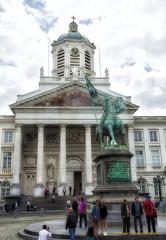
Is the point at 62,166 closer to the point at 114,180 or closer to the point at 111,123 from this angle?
the point at 111,123

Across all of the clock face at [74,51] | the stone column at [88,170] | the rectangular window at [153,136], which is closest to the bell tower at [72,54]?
the clock face at [74,51]

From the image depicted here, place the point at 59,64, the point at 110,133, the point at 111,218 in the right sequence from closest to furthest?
the point at 111,218 < the point at 110,133 < the point at 59,64

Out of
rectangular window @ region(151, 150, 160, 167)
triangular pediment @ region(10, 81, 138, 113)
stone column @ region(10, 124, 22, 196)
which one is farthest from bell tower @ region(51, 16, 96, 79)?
rectangular window @ region(151, 150, 160, 167)

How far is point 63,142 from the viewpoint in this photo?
134ft

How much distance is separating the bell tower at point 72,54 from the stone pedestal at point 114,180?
139 ft

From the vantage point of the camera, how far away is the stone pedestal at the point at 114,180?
13703 mm

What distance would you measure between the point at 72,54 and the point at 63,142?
81.5 feet

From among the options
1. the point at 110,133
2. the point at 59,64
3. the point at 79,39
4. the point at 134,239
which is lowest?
the point at 134,239

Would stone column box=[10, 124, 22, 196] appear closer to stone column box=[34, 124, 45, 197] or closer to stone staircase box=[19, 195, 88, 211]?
stone staircase box=[19, 195, 88, 211]

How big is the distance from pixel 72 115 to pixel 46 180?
11626 mm

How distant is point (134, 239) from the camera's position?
33.4ft

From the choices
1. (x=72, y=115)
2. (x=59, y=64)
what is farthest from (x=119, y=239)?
(x=59, y=64)

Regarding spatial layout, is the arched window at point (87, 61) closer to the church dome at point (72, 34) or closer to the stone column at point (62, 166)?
the church dome at point (72, 34)

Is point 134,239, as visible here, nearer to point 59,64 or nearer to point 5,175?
point 5,175
